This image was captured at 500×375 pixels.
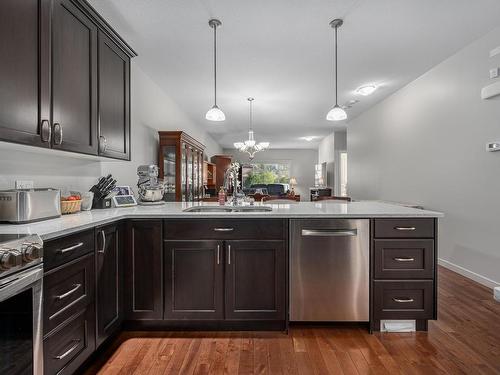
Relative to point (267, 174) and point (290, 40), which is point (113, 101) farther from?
point (267, 174)

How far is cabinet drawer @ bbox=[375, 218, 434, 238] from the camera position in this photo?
2076 mm

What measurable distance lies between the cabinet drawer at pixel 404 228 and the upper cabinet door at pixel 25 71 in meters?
2.22

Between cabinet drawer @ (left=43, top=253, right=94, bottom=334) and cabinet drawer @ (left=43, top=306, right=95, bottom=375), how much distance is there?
0.05 m

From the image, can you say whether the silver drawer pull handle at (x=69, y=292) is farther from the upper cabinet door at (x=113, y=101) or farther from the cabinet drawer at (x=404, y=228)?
the cabinet drawer at (x=404, y=228)

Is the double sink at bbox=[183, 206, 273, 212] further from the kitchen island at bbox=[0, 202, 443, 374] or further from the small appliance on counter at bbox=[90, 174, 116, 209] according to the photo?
the small appliance on counter at bbox=[90, 174, 116, 209]

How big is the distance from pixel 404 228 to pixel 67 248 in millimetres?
2140

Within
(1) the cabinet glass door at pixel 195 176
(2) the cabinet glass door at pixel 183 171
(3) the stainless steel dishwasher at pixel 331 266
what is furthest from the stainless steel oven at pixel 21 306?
(1) the cabinet glass door at pixel 195 176

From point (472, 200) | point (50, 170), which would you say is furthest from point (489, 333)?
point (50, 170)

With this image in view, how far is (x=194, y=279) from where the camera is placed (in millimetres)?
2086

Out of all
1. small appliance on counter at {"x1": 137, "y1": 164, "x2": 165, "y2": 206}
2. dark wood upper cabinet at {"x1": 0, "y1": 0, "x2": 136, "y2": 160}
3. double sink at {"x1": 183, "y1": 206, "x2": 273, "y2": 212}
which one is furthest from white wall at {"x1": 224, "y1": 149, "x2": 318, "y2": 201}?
dark wood upper cabinet at {"x1": 0, "y1": 0, "x2": 136, "y2": 160}

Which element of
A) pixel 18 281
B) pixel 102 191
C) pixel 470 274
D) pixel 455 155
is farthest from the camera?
pixel 455 155

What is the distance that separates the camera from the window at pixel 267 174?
40.7ft

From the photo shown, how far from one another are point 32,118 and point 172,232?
1.07 metres

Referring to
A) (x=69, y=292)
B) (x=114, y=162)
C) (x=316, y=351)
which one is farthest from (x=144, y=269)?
(x=114, y=162)
